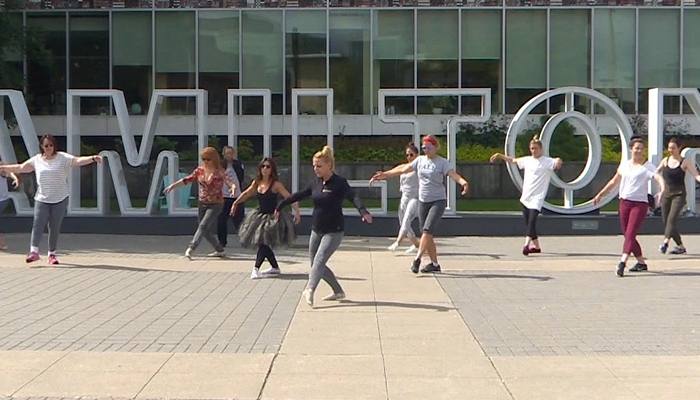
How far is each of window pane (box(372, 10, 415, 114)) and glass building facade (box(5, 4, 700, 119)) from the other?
0.11ft

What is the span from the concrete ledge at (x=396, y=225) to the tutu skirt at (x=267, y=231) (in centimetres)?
557

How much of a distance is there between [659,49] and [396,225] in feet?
56.9

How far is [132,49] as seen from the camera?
30.6 meters

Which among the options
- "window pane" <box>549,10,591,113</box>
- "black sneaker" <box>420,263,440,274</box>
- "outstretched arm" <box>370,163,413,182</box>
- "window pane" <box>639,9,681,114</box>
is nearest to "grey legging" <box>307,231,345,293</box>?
"outstretched arm" <box>370,163,413,182</box>

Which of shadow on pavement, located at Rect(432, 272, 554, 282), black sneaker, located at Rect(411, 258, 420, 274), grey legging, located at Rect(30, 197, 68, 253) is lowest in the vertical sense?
shadow on pavement, located at Rect(432, 272, 554, 282)

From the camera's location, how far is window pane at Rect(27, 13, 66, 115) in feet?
100

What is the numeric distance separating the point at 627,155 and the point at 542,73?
14.1m

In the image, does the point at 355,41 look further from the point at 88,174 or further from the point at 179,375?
the point at 179,375

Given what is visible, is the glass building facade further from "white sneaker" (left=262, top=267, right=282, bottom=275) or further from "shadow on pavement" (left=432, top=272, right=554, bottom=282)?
"white sneaker" (left=262, top=267, right=282, bottom=275)

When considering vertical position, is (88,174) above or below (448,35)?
below

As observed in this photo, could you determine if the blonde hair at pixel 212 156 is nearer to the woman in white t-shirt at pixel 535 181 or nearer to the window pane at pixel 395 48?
the woman in white t-shirt at pixel 535 181

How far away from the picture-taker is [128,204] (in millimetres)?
17266

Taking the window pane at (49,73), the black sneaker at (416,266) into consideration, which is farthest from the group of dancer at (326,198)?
the window pane at (49,73)

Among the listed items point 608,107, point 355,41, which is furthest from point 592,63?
point 608,107
